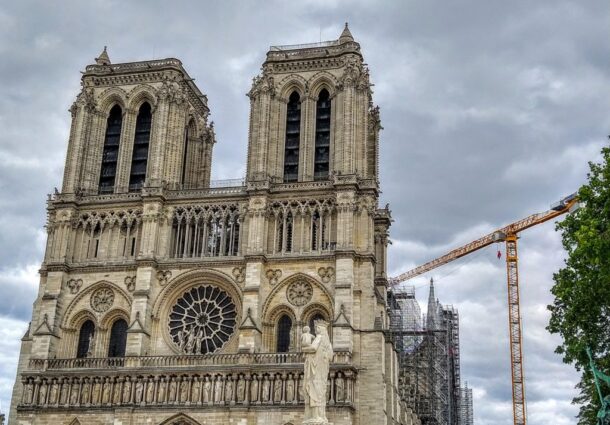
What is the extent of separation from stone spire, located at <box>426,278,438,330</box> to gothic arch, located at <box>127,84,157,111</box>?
112 feet

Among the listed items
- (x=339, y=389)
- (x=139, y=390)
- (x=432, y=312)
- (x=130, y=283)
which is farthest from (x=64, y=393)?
(x=432, y=312)

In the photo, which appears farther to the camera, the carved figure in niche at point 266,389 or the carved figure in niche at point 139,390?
the carved figure in niche at point 139,390

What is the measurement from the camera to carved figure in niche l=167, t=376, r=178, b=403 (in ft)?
155

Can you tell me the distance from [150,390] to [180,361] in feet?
7.43

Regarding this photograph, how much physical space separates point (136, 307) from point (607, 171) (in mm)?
29514

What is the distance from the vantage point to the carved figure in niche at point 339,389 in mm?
44844

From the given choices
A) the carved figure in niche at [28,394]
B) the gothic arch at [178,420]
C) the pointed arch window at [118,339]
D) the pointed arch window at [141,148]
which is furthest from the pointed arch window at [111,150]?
the gothic arch at [178,420]

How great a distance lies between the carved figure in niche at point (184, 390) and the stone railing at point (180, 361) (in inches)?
34.7

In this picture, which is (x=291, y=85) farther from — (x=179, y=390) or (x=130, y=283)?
(x=179, y=390)

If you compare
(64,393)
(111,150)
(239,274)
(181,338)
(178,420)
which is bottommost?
(178,420)

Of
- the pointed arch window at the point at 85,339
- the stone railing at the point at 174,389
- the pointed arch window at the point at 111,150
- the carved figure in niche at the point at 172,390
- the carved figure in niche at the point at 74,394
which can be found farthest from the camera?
the pointed arch window at the point at 111,150

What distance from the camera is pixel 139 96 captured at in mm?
56344

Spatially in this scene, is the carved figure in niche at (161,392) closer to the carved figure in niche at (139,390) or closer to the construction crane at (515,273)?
the carved figure in niche at (139,390)

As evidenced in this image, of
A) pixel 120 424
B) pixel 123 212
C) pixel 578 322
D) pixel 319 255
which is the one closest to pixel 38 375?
pixel 120 424
